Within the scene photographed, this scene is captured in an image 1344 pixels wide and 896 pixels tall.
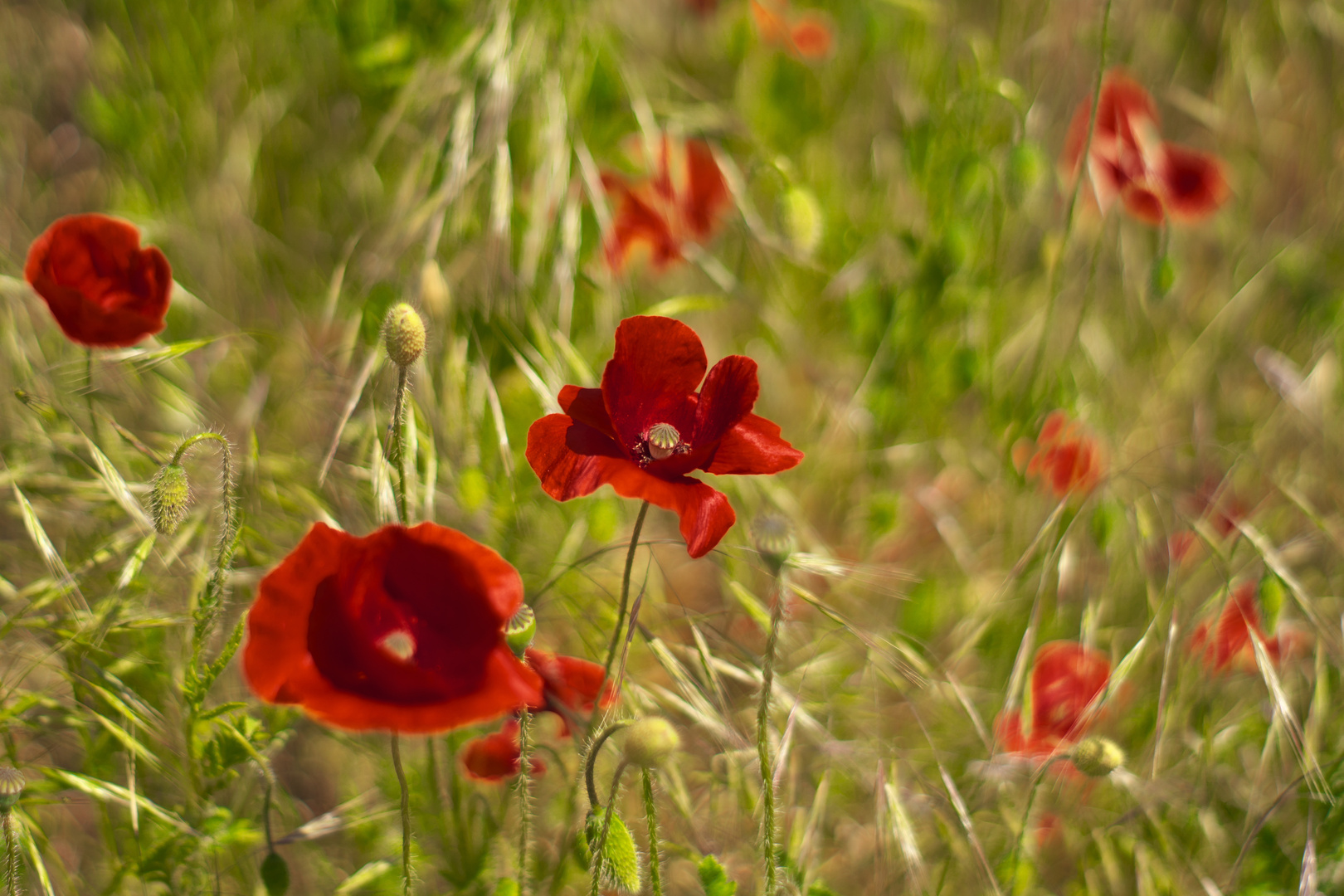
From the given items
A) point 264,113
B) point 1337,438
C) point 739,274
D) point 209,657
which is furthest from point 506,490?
point 1337,438

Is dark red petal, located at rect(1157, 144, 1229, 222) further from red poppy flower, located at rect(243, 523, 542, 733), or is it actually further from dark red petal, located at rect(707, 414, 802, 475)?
red poppy flower, located at rect(243, 523, 542, 733)

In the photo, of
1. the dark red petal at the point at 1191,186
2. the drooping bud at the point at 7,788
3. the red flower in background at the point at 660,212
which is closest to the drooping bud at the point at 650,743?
the drooping bud at the point at 7,788

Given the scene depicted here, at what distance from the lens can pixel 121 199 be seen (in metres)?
1.79

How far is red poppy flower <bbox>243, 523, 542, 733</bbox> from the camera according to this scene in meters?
0.75

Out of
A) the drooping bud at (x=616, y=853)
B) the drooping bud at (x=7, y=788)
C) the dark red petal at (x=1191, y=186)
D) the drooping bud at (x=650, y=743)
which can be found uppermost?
the dark red petal at (x=1191, y=186)

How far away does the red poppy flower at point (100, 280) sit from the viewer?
98 centimetres

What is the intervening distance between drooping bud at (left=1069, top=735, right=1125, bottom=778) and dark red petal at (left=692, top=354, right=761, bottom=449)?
0.50 m

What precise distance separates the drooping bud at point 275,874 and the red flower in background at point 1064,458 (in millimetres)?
1208

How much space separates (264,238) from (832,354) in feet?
3.77

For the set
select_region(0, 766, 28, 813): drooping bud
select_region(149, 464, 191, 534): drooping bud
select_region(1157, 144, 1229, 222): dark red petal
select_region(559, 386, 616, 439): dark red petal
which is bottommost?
select_region(0, 766, 28, 813): drooping bud

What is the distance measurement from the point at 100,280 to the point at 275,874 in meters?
0.69

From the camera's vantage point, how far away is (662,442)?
100 centimetres

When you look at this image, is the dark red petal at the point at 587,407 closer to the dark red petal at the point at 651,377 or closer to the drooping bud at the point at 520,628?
the dark red petal at the point at 651,377

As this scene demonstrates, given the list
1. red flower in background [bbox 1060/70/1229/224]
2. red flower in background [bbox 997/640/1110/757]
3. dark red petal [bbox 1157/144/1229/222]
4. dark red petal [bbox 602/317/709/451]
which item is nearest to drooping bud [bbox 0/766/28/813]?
dark red petal [bbox 602/317/709/451]
